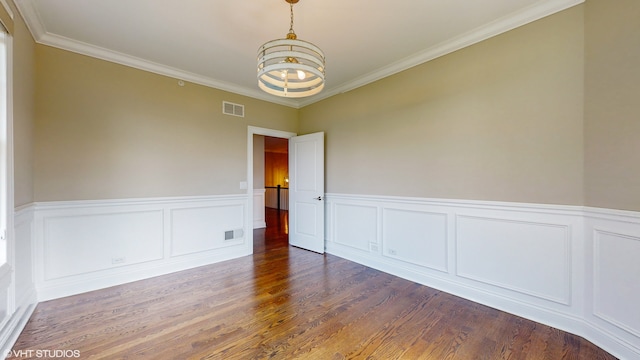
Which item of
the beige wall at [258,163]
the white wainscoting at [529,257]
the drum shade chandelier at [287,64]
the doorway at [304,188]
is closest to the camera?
the drum shade chandelier at [287,64]

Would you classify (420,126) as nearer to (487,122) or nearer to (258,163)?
(487,122)

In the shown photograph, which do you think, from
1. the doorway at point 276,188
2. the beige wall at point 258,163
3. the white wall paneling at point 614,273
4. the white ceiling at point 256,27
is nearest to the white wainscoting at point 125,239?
the white ceiling at point 256,27

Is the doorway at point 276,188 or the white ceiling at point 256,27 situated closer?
the white ceiling at point 256,27

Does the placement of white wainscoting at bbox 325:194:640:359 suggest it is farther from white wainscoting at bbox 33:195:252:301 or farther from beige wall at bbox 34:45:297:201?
beige wall at bbox 34:45:297:201

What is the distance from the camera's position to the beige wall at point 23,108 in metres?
2.16

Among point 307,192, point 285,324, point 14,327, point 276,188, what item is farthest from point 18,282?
point 276,188

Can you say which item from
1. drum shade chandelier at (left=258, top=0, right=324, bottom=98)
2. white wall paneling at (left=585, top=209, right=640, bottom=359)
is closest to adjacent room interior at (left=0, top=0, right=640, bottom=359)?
white wall paneling at (left=585, top=209, right=640, bottom=359)

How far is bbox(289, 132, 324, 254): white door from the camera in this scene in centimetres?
441

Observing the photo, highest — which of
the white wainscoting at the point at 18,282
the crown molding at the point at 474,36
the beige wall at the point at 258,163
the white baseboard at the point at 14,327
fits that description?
the crown molding at the point at 474,36

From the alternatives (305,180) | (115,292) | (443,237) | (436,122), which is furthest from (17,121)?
(443,237)

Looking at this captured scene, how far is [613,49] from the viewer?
6.24 feet

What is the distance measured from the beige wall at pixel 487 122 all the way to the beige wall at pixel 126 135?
7.54 ft

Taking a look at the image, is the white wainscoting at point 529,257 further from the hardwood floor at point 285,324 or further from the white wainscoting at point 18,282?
the white wainscoting at point 18,282

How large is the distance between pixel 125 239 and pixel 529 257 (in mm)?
4545
